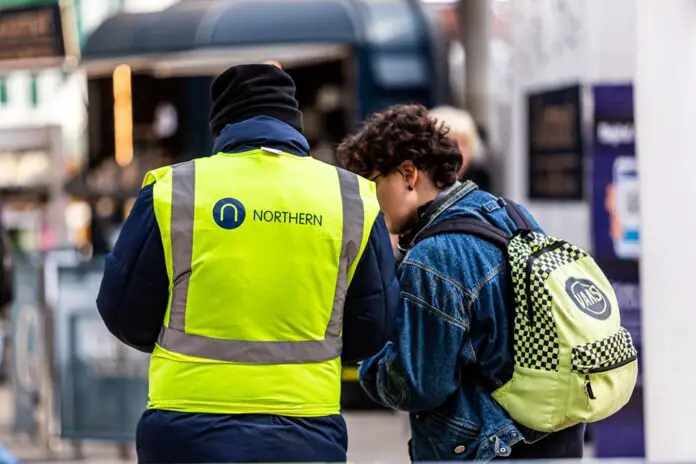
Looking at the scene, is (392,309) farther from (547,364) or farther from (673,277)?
(673,277)

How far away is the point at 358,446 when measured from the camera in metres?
9.09

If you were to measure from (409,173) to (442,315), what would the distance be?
17.2 inches

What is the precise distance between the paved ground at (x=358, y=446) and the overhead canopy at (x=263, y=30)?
2965 millimetres

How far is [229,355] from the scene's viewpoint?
312cm

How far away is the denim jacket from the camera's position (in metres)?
3.40

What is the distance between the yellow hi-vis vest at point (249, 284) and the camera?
3111mm

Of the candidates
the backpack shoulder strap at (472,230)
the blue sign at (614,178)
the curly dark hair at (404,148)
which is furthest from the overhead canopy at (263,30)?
the backpack shoulder strap at (472,230)

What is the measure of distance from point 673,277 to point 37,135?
40.6 feet

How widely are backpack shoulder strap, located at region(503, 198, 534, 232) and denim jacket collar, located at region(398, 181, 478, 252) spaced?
0.11 metres

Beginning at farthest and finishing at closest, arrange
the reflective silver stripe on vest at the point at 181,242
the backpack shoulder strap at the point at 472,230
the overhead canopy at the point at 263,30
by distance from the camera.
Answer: the overhead canopy at the point at 263,30 → the backpack shoulder strap at the point at 472,230 → the reflective silver stripe on vest at the point at 181,242

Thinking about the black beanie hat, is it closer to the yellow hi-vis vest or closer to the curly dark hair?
the yellow hi-vis vest

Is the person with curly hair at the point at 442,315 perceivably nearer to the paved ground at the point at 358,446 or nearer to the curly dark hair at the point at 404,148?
the curly dark hair at the point at 404,148

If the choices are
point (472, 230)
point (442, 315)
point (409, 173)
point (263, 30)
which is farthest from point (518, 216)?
point (263, 30)

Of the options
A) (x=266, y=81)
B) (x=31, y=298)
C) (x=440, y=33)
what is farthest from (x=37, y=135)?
(x=266, y=81)
